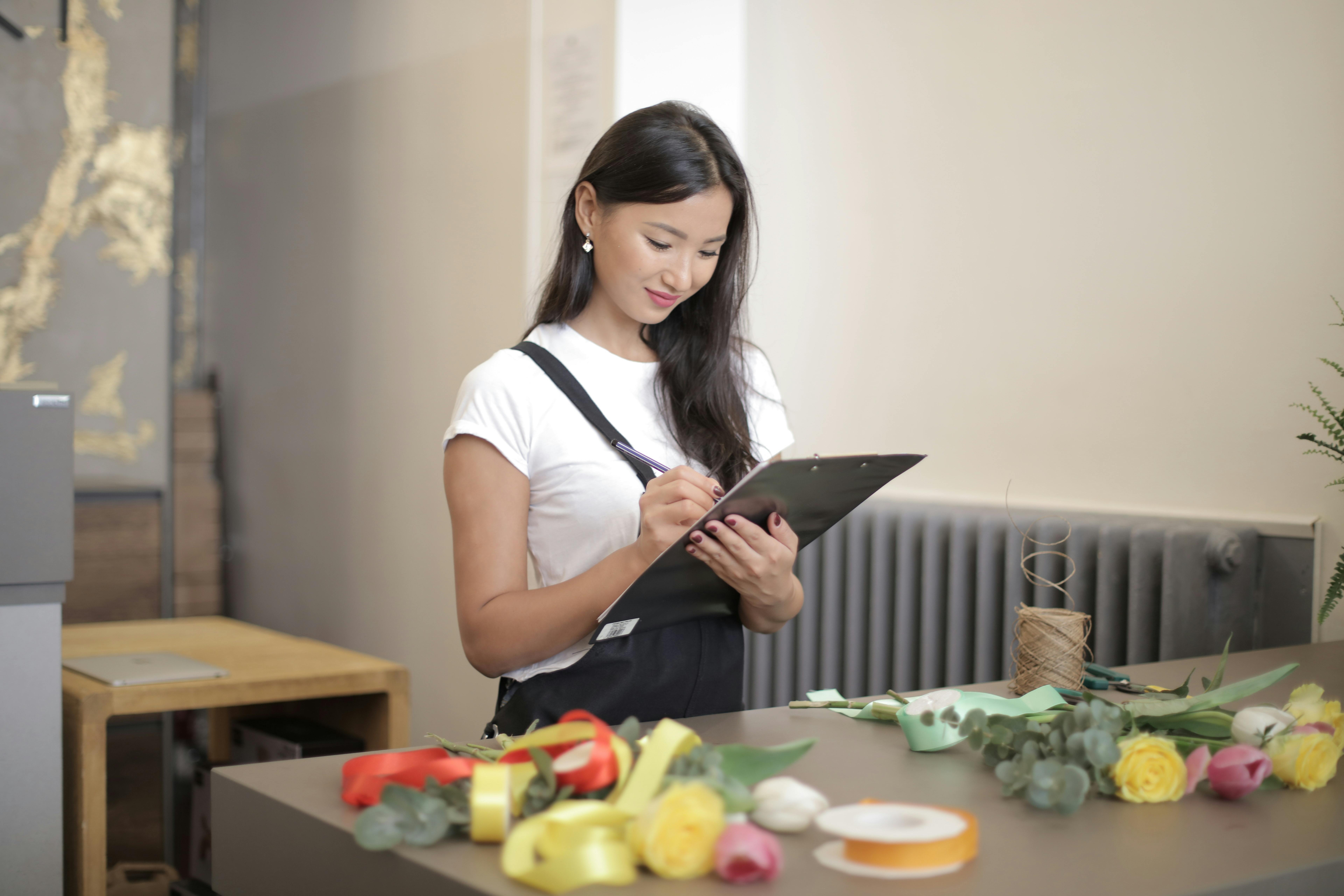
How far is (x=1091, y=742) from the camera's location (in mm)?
798

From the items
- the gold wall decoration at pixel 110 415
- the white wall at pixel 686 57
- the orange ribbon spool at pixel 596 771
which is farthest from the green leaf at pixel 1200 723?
the gold wall decoration at pixel 110 415

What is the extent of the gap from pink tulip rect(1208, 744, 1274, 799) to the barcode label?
1.78ft

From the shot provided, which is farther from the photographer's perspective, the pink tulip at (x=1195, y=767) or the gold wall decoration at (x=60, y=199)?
the gold wall decoration at (x=60, y=199)

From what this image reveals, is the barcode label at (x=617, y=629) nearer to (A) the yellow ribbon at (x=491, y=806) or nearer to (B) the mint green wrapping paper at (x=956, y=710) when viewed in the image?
(B) the mint green wrapping paper at (x=956, y=710)

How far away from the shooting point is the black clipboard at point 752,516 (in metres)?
0.99

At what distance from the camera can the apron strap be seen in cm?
131

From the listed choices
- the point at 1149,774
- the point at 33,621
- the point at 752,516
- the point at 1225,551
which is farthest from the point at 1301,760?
the point at 33,621

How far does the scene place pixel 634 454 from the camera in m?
1.31

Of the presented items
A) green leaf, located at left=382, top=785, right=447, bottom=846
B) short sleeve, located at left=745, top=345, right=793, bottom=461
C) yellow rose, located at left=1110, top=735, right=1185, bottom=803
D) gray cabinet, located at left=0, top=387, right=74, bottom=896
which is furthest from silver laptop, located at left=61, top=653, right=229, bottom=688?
yellow rose, located at left=1110, top=735, right=1185, bottom=803

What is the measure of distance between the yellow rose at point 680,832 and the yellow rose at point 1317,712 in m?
0.55

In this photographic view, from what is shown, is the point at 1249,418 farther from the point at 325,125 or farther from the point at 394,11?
the point at 325,125

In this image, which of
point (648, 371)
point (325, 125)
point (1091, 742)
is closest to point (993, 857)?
point (1091, 742)

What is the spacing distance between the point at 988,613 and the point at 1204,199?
0.86 m

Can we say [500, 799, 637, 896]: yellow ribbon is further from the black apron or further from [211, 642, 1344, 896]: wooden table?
the black apron
